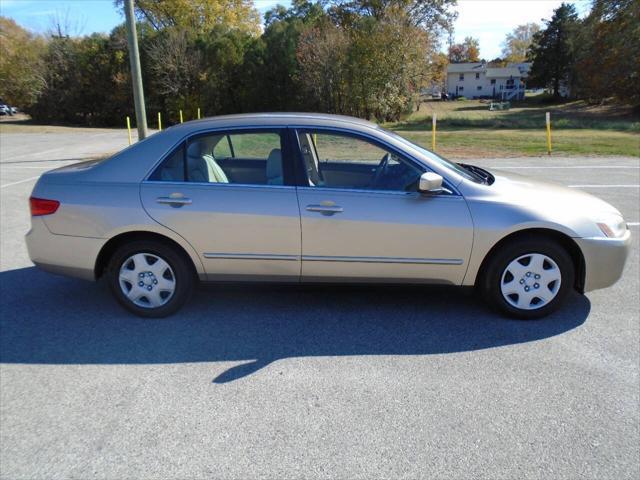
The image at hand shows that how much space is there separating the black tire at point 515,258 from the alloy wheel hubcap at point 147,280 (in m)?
2.58

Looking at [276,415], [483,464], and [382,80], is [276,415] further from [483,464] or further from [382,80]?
[382,80]

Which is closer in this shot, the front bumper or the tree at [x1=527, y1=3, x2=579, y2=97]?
the front bumper

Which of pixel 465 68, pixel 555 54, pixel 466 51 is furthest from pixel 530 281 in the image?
pixel 466 51

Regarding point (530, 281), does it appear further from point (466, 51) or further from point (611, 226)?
point (466, 51)

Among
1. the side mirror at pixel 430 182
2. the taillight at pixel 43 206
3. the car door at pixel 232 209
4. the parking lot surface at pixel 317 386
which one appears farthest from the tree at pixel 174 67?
the side mirror at pixel 430 182

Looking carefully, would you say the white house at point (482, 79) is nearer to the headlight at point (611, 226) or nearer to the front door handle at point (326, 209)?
the headlight at point (611, 226)

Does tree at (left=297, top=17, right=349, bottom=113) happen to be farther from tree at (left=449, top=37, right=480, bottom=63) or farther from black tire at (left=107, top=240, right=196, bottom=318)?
tree at (left=449, top=37, right=480, bottom=63)

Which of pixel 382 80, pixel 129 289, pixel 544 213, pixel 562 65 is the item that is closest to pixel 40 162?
pixel 129 289

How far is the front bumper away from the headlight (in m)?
0.04

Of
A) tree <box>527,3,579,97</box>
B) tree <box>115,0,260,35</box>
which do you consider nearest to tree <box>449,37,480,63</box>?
tree <box>527,3,579,97</box>

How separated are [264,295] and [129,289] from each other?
119 cm

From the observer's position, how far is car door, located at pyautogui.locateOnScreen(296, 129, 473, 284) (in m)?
3.97

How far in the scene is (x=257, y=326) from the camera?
412 cm

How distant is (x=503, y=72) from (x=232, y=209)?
10566 centimetres
